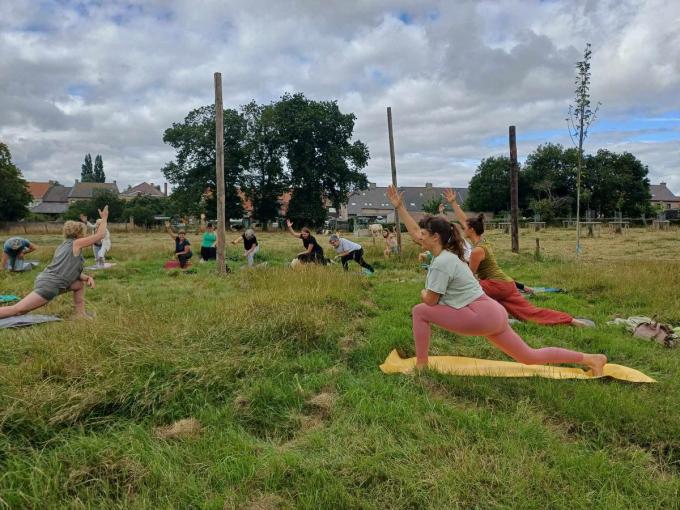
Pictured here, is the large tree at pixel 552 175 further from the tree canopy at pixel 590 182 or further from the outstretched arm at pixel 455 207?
the outstretched arm at pixel 455 207

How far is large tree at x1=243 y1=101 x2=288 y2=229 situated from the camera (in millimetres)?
47531

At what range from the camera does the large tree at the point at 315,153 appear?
1844 inches

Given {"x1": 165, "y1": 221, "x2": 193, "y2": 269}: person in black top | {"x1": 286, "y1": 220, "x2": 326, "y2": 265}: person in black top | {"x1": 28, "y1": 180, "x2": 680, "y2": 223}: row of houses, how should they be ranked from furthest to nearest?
{"x1": 28, "y1": 180, "x2": 680, "y2": 223}: row of houses, {"x1": 165, "y1": 221, "x2": 193, "y2": 269}: person in black top, {"x1": 286, "y1": 220, "x2": 326, "y2": 265}: person in black top

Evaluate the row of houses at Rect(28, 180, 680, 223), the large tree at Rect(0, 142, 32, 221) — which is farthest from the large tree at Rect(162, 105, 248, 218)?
the row of houses at Rect(28, 180, 680, 223)

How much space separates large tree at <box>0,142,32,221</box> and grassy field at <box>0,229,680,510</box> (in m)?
46.4

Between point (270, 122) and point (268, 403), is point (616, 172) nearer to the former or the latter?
point (270, 122)

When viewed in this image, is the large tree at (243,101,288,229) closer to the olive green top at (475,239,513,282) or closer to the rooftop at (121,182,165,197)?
the olive green top at (475,239,513,282)

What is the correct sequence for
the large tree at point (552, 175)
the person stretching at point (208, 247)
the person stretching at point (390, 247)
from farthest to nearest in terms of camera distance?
the large tree at point (552, 175) → the person stretching at point (390, 247) → the person stretching at point (208, 247)

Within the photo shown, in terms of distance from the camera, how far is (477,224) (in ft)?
18.4

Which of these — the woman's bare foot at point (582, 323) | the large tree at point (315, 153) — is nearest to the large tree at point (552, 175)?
the large tree at point (315, 153)

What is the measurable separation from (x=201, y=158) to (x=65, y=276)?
1711 inches

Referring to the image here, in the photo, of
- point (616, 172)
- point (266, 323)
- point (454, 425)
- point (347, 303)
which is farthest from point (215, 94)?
point (616, 172)

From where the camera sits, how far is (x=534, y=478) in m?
2.44

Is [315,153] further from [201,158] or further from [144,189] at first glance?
[144,189]
